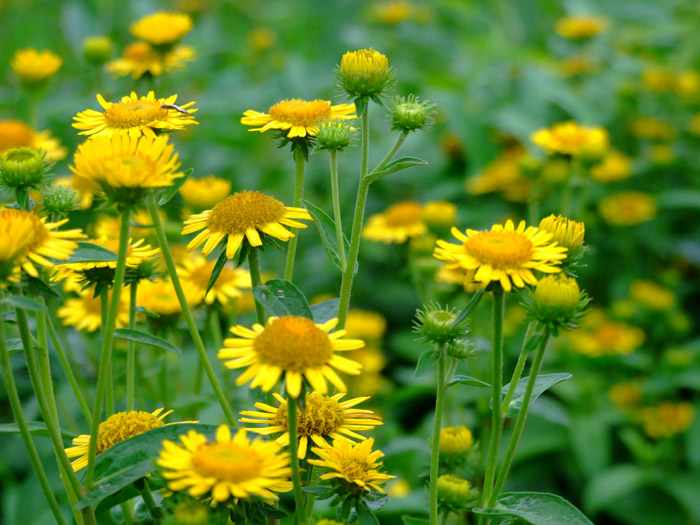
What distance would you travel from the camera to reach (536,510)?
105 cm

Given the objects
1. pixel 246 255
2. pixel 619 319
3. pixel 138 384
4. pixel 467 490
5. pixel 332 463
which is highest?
pixel 246 255

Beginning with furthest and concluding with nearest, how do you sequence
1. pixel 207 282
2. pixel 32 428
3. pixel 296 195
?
pixel 207 282 → pixel 296 195 → pixel 32 428

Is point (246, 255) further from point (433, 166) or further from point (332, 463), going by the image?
point (433, 166)

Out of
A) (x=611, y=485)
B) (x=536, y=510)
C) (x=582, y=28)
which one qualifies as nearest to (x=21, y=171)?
(x=536, y=510)

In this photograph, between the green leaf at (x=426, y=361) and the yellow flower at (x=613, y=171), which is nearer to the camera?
the green leaf at (x=426, y=361)

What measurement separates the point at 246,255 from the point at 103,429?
32cm

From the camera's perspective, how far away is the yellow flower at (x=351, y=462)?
1.03 m

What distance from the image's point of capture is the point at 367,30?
4.21m

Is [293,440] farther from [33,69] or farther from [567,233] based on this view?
[33,69]

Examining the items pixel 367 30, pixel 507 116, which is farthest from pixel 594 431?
pixel 367 30

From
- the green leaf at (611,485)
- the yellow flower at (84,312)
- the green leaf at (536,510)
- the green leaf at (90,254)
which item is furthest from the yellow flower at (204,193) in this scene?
the green leaf at (611,485)

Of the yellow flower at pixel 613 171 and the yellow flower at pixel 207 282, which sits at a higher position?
the yellow flower at pixel 207 282

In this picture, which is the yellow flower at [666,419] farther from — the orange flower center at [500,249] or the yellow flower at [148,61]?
the yellow flower at [148,61]

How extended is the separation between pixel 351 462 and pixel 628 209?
2.40 meters
